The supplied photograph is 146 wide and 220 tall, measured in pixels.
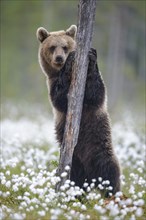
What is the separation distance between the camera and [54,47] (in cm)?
848

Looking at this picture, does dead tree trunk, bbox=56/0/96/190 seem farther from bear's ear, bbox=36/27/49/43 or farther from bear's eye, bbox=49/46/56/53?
bear's ear, bbox=36/27/49/43

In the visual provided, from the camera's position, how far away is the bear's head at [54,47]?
26.8 ft

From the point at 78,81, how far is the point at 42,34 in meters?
2.14

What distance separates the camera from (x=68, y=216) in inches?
221

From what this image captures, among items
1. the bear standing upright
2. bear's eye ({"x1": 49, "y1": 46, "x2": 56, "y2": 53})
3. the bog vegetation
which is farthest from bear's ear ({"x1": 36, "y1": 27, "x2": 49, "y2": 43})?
the bog vegetation

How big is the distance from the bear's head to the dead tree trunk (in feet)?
4.47

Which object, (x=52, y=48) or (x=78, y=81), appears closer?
(x=78, y=81)

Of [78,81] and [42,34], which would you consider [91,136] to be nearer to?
[78,81]

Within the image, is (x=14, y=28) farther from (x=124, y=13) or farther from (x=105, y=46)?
(x=124, y=13)

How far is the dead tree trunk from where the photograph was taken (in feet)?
21.7

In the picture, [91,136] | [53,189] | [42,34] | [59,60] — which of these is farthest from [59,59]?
[53,189]

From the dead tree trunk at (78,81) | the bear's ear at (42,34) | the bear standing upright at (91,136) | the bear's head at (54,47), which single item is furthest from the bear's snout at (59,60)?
the dead tree trunk at (78,81)

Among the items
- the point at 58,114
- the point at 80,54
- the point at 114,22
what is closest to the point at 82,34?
the point at 80,54

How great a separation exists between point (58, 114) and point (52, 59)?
1022 mm
